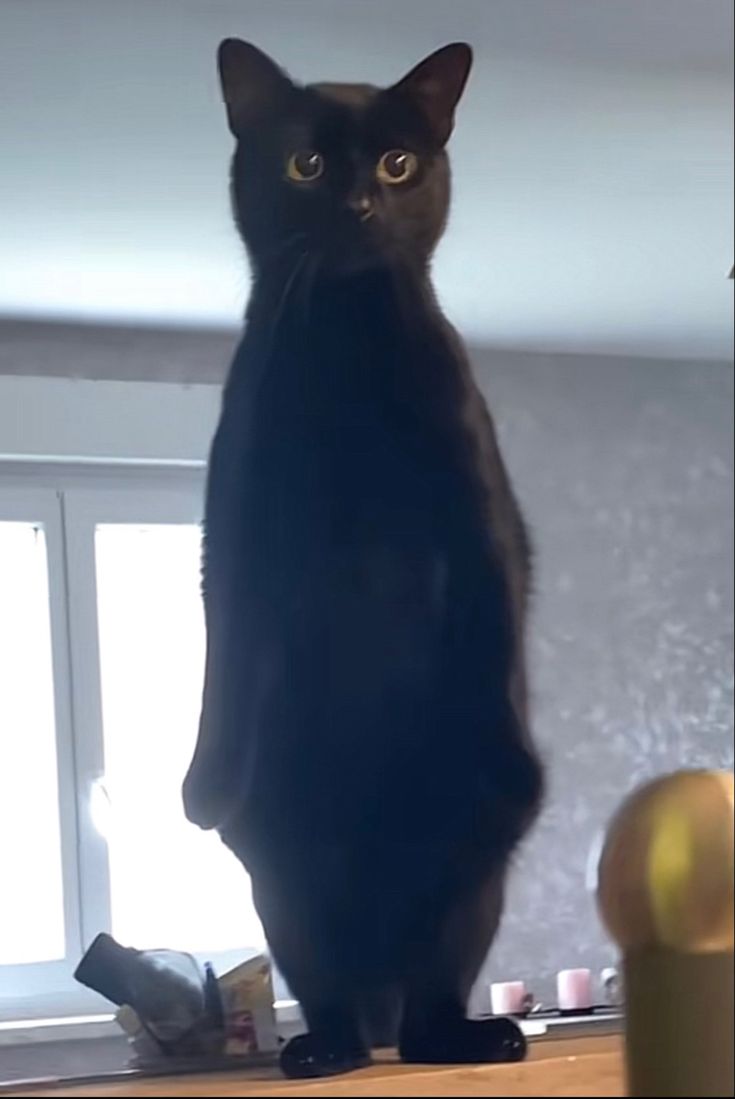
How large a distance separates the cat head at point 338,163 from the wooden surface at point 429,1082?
0.61 meters

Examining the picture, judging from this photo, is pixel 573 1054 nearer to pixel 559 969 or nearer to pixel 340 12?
pixel 559 969

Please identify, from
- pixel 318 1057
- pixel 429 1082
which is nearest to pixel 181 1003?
pixel 318 1057

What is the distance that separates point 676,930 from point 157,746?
0.52 m

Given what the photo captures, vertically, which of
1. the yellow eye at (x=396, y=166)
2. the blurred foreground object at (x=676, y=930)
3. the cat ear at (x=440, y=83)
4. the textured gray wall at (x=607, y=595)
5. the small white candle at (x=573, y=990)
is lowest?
the small white candle at (x=573, y=990)

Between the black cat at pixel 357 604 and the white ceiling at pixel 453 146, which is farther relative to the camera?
the white ceiling at pixel 453 146

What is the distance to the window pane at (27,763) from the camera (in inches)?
49.4

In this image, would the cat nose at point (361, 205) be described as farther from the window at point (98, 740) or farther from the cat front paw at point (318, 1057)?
the cat front paw at point (318, 1057)

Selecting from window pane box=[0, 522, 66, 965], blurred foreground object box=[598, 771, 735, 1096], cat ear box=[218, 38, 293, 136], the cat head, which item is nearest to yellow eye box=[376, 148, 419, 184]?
the cat head

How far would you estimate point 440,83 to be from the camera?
1.39 metres

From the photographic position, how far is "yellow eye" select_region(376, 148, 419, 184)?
1300mm

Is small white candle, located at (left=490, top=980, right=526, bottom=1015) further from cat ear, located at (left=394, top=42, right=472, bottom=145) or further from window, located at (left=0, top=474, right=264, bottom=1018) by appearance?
cat ear, located at (left=394, top=42, right=472, bottom=145)

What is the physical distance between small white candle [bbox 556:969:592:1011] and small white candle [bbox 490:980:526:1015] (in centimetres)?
5

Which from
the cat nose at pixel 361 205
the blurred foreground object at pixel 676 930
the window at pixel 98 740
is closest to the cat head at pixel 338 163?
the cat nose at pixel 361 205

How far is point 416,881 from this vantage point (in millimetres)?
Answer: 1263
